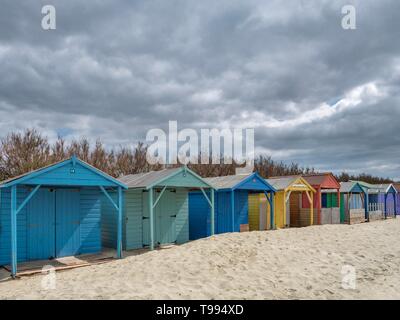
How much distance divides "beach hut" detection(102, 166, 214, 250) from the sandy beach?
1.98 m

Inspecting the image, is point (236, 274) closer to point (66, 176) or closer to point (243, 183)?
point (66, 176)

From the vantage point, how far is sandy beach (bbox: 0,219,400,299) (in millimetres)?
7855

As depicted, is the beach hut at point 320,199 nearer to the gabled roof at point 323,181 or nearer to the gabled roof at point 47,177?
the gabled roof at point 323,181

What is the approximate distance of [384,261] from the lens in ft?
36.5

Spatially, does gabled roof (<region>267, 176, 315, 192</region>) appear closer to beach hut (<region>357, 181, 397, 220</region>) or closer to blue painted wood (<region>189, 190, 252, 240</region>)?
blue painted wood (<region>189, 190, 252, 240</region>)

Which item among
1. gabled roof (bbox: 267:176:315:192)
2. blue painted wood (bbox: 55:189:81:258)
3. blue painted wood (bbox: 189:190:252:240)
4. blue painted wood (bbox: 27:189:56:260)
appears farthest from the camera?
gabled roof (bbox: 267:176:315:192)

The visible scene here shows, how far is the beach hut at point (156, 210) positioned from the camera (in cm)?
1358

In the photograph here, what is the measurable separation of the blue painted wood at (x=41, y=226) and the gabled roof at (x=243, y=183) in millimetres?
6471

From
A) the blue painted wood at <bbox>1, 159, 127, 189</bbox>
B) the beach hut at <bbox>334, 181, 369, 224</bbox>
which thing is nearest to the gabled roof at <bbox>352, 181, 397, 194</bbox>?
the beach hut at <bbox>334, 181, 369, 224</bbox>

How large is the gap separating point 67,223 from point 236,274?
574 centimetres

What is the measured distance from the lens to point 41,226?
38.1 feet

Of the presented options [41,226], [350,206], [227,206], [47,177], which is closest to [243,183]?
[227,206]
